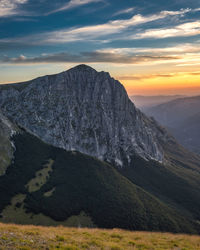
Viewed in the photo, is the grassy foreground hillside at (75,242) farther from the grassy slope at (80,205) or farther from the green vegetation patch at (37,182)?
the green vegetation patch at (37,182)

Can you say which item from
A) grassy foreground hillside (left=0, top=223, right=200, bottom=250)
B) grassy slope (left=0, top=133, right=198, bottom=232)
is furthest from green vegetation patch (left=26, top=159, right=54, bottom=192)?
grassy foreground hillside (left=0, top=223, right=200, bottom=250)

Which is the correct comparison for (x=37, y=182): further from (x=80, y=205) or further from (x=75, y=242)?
(x=75, y=242)

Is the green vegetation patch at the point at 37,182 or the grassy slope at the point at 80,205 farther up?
the green vegetation patch at the point at 37,182

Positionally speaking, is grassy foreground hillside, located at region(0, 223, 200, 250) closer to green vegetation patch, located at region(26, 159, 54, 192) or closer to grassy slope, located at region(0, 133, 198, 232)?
grassy slope, located at region(0, 133, 198, 232)

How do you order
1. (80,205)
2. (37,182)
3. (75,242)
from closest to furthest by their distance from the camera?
1. (75,242)
2. (80,205)
3. (37,182)

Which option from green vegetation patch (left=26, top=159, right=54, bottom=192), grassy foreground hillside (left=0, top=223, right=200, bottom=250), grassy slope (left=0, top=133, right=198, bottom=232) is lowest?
grassy slope (left=0, top=133, right=198, bottom=232)

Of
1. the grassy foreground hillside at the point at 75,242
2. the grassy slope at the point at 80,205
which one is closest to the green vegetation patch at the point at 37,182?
the grassy slope at the point at 80,205

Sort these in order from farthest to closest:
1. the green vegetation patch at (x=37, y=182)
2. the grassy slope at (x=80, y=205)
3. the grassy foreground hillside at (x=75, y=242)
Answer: the green vegetation patch at (x=37, y=182) → the grassy slope at (x=80, y=205) → the grassy foreground hillside at (x=75, y=242)

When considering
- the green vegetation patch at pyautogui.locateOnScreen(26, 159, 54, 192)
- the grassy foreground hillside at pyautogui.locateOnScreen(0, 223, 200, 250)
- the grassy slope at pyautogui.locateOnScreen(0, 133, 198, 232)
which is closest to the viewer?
the grassy foreground hillside at pyautogui.locateOnScreen(0, 223, 200, 250)

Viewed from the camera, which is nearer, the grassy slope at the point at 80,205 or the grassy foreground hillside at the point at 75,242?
the grassy foreground hillside at the point at 75,242

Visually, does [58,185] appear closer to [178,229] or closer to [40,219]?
[40,219]

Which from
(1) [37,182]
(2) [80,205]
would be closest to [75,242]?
(2) [80,205]

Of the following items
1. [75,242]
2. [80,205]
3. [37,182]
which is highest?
[75,242]
